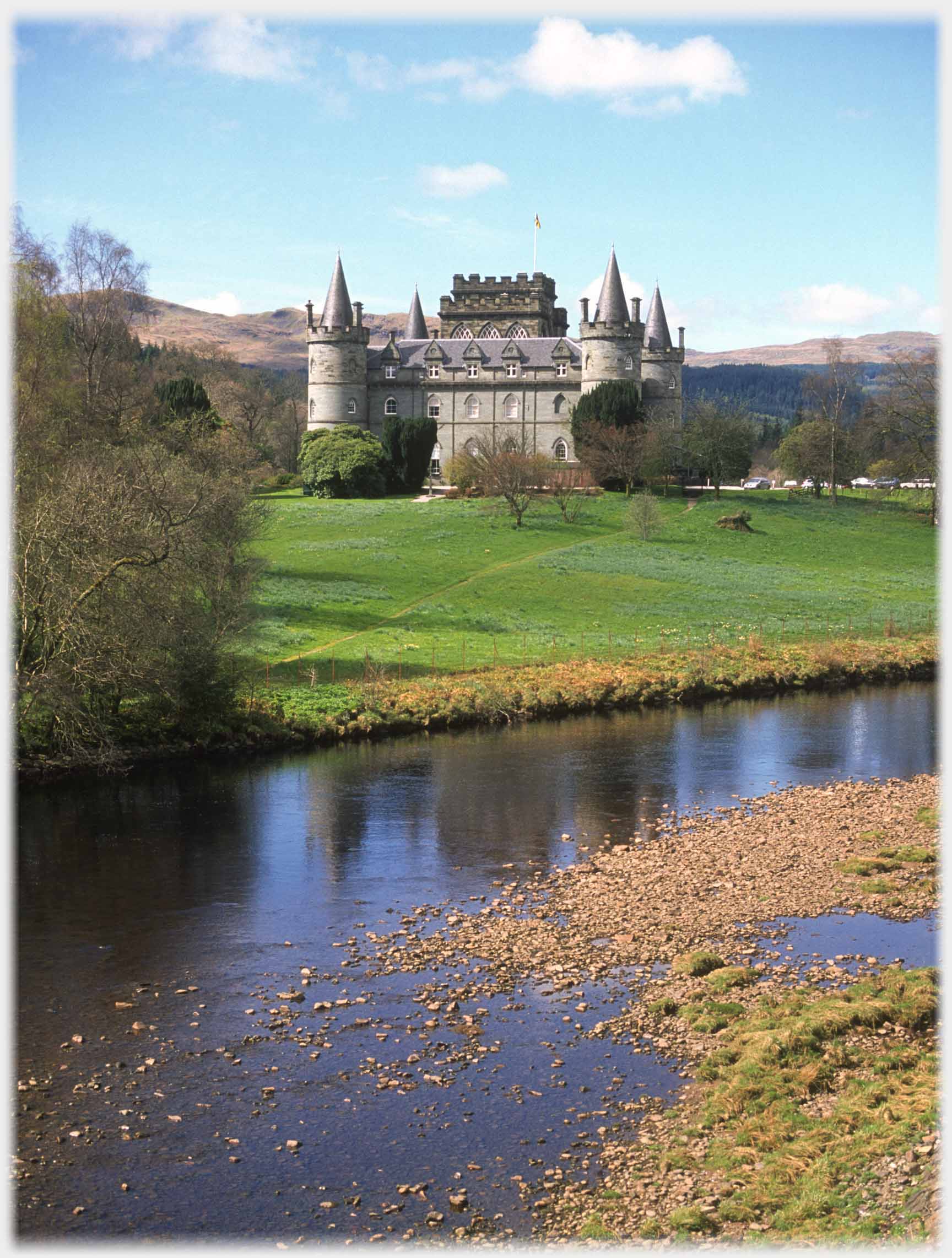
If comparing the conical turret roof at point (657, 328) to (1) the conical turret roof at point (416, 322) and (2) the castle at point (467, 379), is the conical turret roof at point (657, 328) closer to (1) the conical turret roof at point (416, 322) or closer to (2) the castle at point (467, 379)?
(2) the castle at point (467, 379)

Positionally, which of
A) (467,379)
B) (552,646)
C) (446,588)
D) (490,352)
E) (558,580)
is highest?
(490,352)

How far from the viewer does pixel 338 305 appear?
82.9 meters

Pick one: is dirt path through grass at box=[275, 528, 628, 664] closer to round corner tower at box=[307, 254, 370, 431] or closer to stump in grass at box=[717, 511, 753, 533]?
stump in grass at box=[717, 511, 753, 533]

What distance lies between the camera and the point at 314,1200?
12.1 metres

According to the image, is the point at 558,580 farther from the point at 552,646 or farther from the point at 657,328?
the point at 657,328


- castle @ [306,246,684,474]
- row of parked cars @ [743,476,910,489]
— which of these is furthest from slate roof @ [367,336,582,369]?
row of parked cars @ [743,476,910,489]

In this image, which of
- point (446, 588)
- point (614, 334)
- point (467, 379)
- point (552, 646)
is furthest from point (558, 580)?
point (467, 379)

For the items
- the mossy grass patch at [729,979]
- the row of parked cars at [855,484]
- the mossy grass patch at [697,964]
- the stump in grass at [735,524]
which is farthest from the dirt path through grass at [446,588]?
the mossy grass patch at [729,979]

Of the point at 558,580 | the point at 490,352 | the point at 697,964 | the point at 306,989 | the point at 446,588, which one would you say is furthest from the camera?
the point at 490,352

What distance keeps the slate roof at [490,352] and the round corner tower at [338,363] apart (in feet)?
6.18

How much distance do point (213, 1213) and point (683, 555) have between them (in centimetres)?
4995

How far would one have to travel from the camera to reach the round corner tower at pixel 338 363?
273 ft

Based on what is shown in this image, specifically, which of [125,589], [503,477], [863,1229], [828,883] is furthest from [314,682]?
[503,477]

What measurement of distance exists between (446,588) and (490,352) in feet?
127
